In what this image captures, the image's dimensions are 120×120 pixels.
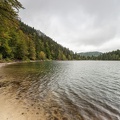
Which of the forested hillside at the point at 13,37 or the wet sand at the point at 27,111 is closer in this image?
the wet sand at the point at 27,111

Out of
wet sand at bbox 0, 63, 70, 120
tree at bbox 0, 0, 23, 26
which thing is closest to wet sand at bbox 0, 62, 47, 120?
wet sand at bbox 0, 63, 70, 120

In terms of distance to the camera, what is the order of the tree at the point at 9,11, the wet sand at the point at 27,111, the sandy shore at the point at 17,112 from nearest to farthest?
the sandy shore at the point at 17,112 < the wet sand at the point at 27,111 < the tree at the point at 9,11

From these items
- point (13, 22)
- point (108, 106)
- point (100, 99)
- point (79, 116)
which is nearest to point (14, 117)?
point (79, 116)

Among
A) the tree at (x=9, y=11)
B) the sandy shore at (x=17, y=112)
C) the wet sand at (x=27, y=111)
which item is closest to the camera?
the sandy shore at (x=17, y=112)

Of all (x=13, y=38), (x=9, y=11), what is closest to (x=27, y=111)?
(x=9, y=11)

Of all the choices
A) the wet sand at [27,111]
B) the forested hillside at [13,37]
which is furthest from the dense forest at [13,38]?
the wet sand at [27,111]

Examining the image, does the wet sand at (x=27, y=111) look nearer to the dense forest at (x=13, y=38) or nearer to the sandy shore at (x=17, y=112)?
the sandy shore at (x=17, y=112)

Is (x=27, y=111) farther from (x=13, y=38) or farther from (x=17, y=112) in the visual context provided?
(x=13, y=38)

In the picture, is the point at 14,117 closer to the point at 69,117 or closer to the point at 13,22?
the point at 69,117

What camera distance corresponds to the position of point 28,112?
8.53 m

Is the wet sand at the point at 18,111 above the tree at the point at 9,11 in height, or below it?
below

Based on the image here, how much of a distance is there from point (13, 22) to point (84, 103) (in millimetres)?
10610

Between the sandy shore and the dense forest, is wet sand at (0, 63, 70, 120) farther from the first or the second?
the dense forest

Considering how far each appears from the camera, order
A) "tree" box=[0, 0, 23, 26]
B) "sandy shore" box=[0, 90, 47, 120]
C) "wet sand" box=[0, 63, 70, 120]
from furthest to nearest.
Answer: "tree" box=[0, 0, 23, 26]
"wet sand" box=[0, 63, 70, 120]
"sandy shore" box=[0, 90, 47, 120]
